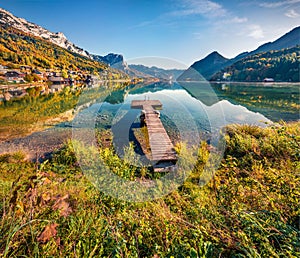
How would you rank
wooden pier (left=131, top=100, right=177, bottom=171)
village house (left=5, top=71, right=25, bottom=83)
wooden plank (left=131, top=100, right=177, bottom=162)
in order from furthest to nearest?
village house (left=5, top=71, right=25, bottom=83), wooden plank (left=131, top=100, right=177, bottom=162), wooden pier (left=131, top=100, right=177, bottom=171)

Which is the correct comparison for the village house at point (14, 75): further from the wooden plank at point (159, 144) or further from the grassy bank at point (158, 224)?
the grassy bank at point (158, 224)

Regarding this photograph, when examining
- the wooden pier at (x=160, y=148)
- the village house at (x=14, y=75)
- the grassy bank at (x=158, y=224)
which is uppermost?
the village house at (x=14, y=75)

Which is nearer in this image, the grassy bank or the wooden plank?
the grassy bank

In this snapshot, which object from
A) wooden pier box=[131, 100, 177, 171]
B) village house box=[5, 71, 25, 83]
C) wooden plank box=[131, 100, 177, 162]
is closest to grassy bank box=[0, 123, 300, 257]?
wooden pier box=[131, 100, 177, 171]

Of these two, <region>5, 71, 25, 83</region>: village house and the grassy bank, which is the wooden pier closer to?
the grassy bank

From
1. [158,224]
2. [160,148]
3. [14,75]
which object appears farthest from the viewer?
[14,75]

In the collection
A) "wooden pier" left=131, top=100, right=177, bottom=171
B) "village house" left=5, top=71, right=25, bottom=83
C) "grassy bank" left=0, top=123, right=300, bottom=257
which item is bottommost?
"wooden pier" left=131, top=100, right=177, bottom=171

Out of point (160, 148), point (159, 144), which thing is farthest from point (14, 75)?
point (160, 148)

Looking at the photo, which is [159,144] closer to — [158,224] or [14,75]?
[158,224]

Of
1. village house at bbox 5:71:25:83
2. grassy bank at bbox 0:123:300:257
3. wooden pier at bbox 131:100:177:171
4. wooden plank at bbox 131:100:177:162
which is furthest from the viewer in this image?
village house at bbox 5:71:25:83

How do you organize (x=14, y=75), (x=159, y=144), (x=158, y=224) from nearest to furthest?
1. (x=158, y=224)
2. (x=159, y=144)
3. (x=14, y=75)

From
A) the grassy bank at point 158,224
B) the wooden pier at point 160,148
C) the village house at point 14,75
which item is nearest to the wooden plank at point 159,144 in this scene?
the wooden pier at point 160,148

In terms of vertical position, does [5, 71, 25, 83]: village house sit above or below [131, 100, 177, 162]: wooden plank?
above


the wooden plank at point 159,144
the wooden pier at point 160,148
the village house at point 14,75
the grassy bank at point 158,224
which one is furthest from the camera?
the village house at point 14,75
